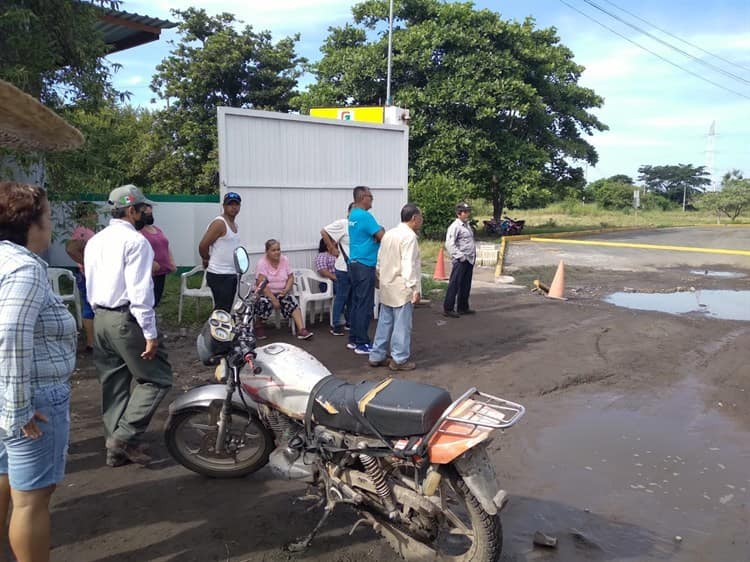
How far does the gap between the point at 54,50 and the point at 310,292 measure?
4.23 meters

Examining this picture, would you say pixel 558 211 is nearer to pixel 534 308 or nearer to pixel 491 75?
pixel 491 75

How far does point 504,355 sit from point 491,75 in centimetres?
1809

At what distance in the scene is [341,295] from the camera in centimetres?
775

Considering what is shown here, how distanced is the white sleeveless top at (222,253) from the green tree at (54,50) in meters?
2.64

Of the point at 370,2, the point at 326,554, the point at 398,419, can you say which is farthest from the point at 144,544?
the point at 370,2

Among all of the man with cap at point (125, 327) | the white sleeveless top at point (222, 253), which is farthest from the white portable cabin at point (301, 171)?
the man with cap at point (125, 327)

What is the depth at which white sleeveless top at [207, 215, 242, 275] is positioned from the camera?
656 cm

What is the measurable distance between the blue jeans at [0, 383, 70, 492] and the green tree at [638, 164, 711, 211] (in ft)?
238

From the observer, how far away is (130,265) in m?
3.87

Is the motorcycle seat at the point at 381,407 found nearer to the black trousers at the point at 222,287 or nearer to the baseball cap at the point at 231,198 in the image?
the black trousers at the point at 222,287

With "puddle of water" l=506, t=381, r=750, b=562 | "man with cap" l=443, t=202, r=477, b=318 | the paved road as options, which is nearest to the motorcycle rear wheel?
"puddle of water" l=506, t=381, r=750, b=562

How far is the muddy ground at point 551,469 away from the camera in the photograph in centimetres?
334

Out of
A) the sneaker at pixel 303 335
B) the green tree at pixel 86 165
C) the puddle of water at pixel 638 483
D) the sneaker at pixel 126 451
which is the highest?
the green tree at pixel 86 165

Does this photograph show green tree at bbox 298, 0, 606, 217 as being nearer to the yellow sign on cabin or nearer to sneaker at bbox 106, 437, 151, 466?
the yellow sign on cabin
